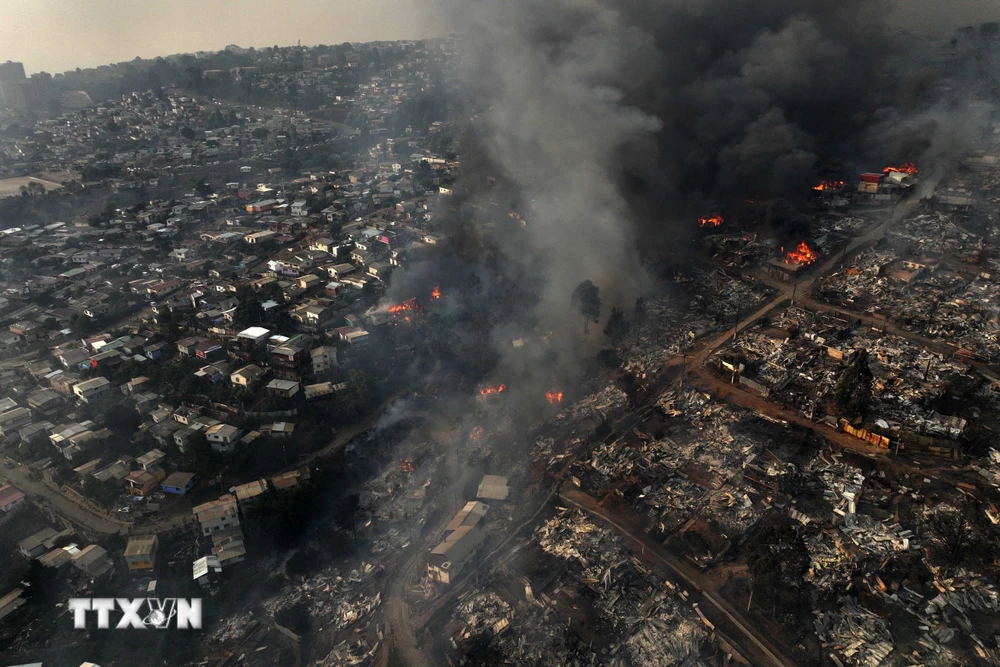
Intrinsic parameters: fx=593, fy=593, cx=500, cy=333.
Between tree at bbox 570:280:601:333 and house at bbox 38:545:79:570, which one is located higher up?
tree at bbox 570:280:601:333

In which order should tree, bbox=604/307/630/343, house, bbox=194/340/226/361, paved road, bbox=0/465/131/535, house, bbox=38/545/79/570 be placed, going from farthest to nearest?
1. house, bbox=194/340/226/361
2. tree, bbox=604/307/630/343
3. paved road, bbox=0/465/131/535
4. house, bbox=38/545/79/570

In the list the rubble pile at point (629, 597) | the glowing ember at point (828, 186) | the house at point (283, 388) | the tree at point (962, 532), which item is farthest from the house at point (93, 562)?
the glowing ember at point (828, 186)

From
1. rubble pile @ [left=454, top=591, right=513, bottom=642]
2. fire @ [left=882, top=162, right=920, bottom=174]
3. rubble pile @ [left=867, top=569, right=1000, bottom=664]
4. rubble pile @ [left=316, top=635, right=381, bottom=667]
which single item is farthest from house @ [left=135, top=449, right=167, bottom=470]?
fire @ [left=882, top=162, right=920, bottom=174]

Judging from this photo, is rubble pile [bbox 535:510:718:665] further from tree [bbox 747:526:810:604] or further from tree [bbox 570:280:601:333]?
tree [bbox 570:280:601:333]

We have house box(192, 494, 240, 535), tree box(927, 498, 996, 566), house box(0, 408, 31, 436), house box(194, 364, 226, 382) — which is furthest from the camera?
house box(194, 364, 226, 382)

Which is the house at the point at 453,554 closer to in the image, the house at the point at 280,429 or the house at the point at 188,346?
the house at the point at 280,429

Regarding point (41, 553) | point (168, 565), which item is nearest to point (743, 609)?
point (168, 565)

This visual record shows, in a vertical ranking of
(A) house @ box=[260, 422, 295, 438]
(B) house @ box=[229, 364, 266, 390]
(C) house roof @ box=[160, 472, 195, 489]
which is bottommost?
(C) house roof @ box=[160, 472, 195, 489]
